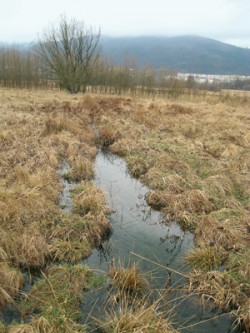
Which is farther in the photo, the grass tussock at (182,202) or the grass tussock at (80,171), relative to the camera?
the grass tussock at (80,171)

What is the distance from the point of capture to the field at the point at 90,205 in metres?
4.77

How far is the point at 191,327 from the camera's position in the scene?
14.5 ft

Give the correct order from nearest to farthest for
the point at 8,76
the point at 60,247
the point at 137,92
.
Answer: the point at 60,247 → the point at 8,76 → the point at 137,92

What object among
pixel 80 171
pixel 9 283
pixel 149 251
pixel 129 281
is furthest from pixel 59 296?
pixel 80 171

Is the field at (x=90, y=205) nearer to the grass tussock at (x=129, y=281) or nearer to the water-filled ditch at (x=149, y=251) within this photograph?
the water-filled ditch at (x=149, y=251)

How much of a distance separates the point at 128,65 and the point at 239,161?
30264 mm

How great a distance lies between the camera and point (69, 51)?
2903cm

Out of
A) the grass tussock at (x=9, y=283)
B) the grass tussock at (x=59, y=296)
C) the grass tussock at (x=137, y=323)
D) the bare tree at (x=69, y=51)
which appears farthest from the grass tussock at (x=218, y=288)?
the bare tree at (x=69, y=51)

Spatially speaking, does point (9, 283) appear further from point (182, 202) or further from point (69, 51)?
point (69, 51)

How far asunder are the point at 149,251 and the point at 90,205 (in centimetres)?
186

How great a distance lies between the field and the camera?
4.77 meters

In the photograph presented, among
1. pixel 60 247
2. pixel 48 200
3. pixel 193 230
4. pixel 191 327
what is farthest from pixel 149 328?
pixel 48 200

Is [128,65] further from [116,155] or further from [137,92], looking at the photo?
[116,155]

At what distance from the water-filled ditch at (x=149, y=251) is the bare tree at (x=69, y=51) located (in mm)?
22174
